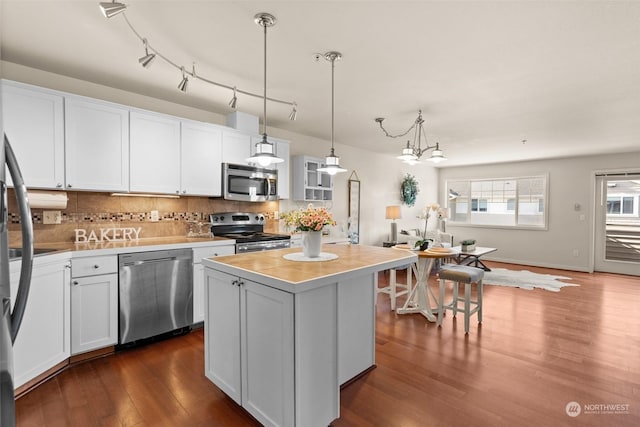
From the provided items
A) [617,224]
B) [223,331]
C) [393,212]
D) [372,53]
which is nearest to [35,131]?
[223,331]

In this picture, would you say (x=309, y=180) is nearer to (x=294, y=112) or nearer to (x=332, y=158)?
(x=294, y=112)

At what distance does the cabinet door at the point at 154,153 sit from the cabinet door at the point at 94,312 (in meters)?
0.96

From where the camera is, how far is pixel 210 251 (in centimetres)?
344

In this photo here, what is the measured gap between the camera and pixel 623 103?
3514 millimetres

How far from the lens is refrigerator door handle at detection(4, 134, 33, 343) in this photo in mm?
981

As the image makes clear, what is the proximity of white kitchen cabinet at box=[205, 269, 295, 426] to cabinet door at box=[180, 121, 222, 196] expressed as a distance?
5.62 ft

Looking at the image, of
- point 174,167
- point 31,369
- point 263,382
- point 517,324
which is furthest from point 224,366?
point 517,324

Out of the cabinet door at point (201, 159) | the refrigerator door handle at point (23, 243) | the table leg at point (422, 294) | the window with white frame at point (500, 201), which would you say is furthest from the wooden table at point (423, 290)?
the window with white frame at point (500, 201)

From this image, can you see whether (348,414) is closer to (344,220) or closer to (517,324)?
(517,324)

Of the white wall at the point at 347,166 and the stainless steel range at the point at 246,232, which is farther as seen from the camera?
the stainless steel range at the point at 246,232

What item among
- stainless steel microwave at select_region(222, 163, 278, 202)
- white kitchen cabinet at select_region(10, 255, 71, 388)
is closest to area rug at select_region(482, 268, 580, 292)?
stainless steel microwave at select_region(222, 163, 278, 202)

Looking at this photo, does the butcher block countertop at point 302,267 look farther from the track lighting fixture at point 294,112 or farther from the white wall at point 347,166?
the white wall at point 347,166

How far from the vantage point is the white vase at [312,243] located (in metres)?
2.34

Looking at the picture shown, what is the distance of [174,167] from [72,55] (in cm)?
A: 125
